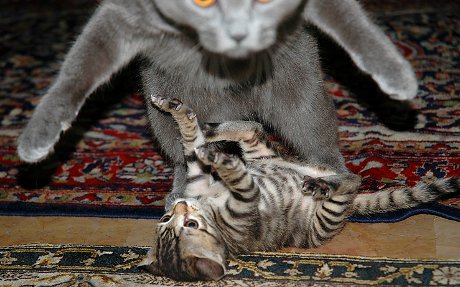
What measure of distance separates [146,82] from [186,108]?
20 centimetres

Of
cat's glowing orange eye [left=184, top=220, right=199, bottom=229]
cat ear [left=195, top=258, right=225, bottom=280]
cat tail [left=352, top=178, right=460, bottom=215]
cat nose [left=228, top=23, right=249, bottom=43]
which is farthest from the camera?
cat tail [left=352, top=178, right=460, bottom=215]

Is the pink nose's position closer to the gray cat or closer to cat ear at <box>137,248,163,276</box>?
cat ear at <box>137,248,163,276</box>

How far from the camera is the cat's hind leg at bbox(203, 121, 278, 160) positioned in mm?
1982

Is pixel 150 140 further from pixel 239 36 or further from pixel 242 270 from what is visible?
pixel 239 36

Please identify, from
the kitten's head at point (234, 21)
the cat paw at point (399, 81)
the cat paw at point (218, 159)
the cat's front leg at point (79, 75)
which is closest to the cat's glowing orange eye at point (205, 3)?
the kitten's head at point (234, 21)

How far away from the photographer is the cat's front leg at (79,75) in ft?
5.47

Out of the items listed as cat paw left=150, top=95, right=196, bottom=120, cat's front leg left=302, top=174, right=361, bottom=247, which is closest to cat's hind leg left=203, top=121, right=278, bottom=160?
cat paw left=150, top=95, right=196, bottom=120

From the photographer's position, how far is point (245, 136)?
201 cm

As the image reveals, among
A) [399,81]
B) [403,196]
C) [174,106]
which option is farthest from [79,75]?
[403,196]

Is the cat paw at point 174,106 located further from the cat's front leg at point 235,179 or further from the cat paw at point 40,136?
the cat paw at point 40,136

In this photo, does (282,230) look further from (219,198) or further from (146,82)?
(146,82)

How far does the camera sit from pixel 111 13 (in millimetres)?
1726

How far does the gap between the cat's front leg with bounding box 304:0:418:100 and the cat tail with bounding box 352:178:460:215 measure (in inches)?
11.4

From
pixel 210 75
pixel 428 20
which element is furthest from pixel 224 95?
pixel 428 20
